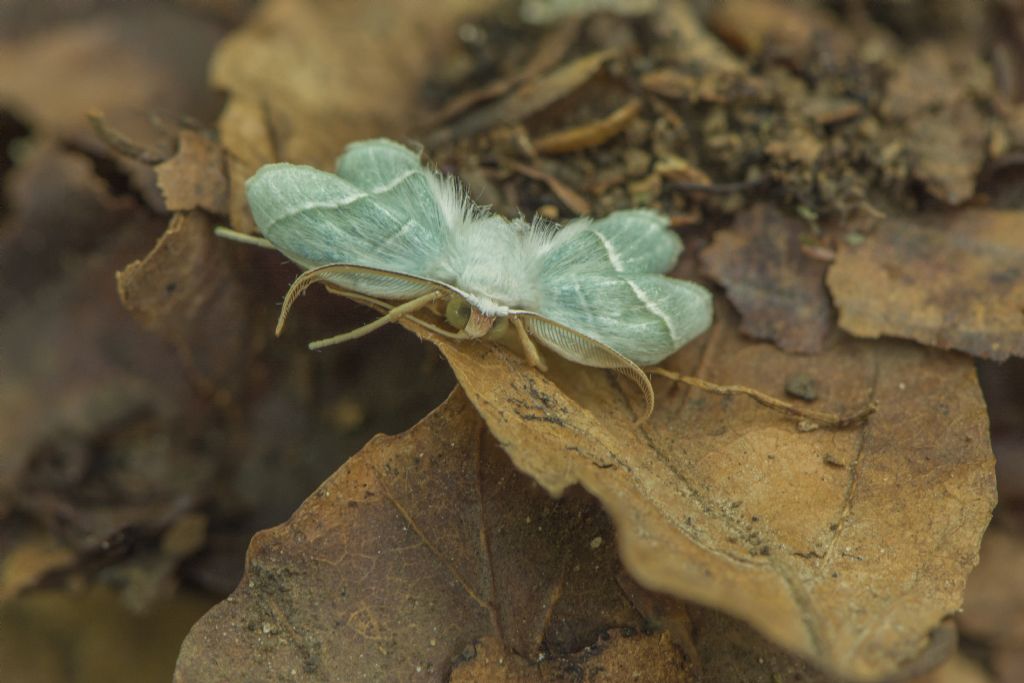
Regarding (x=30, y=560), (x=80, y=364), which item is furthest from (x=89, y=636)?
(x=80, y=364)

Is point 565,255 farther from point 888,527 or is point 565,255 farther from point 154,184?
point 154,184

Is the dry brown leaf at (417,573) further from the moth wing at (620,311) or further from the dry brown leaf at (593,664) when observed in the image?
the moth wing at (620,311)

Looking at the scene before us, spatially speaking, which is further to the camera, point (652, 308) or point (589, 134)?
point (589, 134)

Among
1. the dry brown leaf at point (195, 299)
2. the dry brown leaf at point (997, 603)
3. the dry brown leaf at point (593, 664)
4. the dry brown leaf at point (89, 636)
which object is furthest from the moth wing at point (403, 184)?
the dry brown leaf at point (997, 603)

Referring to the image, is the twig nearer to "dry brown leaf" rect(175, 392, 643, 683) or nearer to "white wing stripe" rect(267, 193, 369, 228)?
"dry brown leaf" rect(175, 392, 643, 683)

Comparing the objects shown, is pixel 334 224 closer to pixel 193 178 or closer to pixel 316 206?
pixel 316 206

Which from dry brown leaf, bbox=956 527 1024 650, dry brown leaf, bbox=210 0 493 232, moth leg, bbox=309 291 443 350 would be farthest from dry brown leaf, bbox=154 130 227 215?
dry brown leaf, bbox=956 527 1024 650
